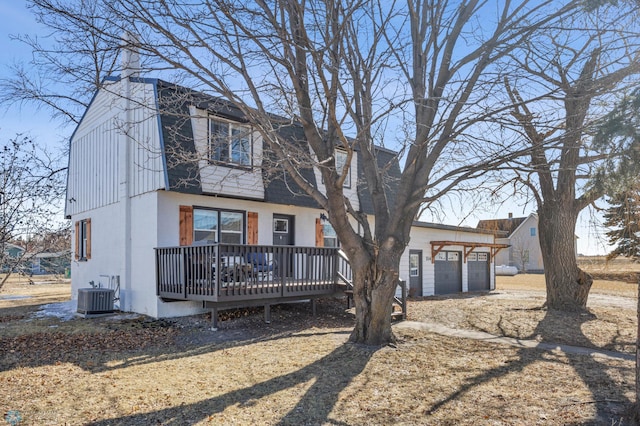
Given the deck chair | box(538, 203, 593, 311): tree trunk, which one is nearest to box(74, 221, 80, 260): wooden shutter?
the deck chair

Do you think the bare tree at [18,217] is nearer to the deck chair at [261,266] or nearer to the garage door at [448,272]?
the deck chair at [261,266]

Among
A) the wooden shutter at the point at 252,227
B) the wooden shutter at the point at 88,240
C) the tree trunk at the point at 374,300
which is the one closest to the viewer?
the tree trunk at the point at 374,300

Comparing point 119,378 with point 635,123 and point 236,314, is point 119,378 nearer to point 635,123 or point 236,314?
point 236,314

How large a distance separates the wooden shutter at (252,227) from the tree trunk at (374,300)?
5.50 meters

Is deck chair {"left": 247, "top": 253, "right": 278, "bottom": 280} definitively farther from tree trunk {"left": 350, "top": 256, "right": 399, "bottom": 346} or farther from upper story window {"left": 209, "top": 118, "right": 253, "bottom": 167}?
tree trunk {"left": 350, "top": 256, "right": 399, "bottom": 346}

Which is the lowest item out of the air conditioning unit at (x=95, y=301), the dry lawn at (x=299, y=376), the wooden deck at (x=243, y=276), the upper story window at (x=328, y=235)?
the dry lawn at (x=299, y=376)

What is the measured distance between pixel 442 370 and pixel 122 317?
8.32 metres

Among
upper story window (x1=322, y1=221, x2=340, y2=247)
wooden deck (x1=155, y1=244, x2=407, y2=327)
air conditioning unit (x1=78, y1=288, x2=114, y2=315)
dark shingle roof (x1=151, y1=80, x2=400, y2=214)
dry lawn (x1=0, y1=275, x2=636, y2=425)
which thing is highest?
dark shingle roof (x1=151, y1=80, x2=400, y2=214)

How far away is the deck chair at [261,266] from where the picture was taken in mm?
10225

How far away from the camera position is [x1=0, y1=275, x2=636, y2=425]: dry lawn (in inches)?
187

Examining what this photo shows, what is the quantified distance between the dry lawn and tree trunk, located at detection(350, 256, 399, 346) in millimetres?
311

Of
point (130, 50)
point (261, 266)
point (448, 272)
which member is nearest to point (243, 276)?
point (261, 266)

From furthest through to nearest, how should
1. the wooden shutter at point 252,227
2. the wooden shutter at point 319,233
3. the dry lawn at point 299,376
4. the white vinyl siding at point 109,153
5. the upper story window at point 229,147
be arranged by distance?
the wooden shutter at point 319,233, the wooden shutter at point 252,227, the upper story window at point 229,147, the white vinyl siding at point 109,153, the dry lawn at point 299,376

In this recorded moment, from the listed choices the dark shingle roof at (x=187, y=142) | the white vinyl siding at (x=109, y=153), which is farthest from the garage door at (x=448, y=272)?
the white vinyl siding at (x=109, y=153)
